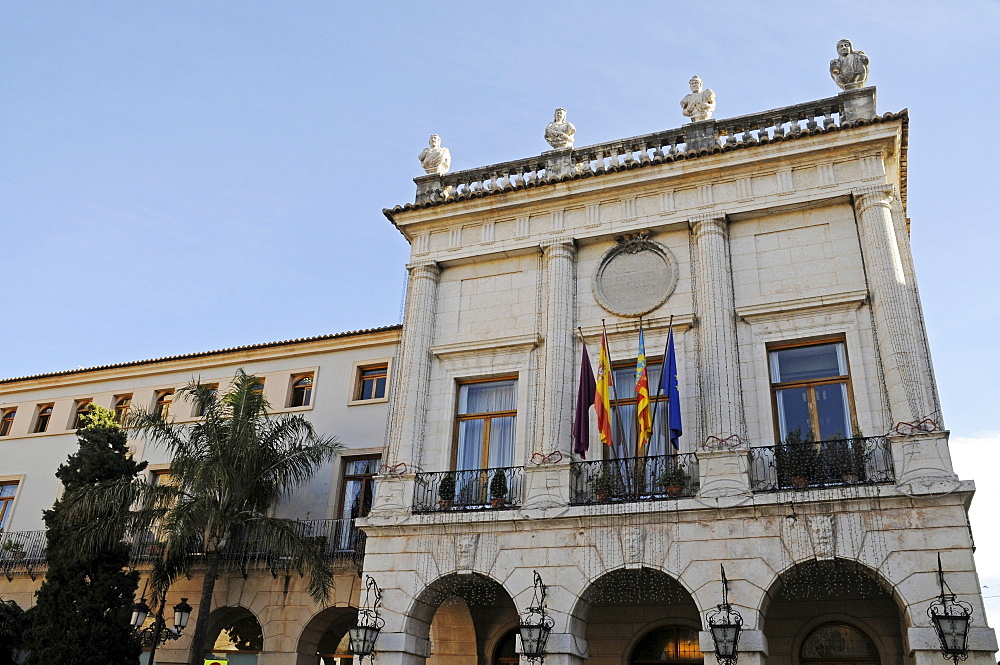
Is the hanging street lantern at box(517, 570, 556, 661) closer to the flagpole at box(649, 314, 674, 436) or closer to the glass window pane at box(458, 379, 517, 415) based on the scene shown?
the flagpole at box(649, 314, 674, 436)

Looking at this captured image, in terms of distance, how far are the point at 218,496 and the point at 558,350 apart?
25.9 feet

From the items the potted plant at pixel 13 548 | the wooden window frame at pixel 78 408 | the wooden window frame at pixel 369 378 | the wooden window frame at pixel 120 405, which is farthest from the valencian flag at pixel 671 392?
the wooden window frame at pixel 78 408

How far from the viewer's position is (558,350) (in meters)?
15.8

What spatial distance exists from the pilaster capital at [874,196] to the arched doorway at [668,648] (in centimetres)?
809

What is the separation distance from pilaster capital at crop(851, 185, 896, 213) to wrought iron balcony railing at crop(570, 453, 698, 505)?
5.26 m

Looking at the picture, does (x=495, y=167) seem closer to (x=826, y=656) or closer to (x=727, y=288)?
(x=727, y=288)

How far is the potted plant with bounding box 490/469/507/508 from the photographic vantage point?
584 inches

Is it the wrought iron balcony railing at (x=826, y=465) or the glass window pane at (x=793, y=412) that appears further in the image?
A: the glass window pane at (x=793, y=412)

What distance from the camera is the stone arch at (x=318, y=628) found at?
18.3 meters

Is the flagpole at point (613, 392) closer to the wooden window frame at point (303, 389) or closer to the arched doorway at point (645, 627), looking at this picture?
the arched doorway at point (645, 627)

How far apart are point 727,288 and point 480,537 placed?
6065mm

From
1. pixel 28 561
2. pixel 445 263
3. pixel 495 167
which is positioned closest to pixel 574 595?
pixel 445 263

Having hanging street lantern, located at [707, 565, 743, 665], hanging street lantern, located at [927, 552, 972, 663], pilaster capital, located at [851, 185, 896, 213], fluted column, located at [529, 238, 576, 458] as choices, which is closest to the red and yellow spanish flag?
fluted column, located at [529, 238, 576, 458]

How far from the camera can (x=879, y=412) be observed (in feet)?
44.2
